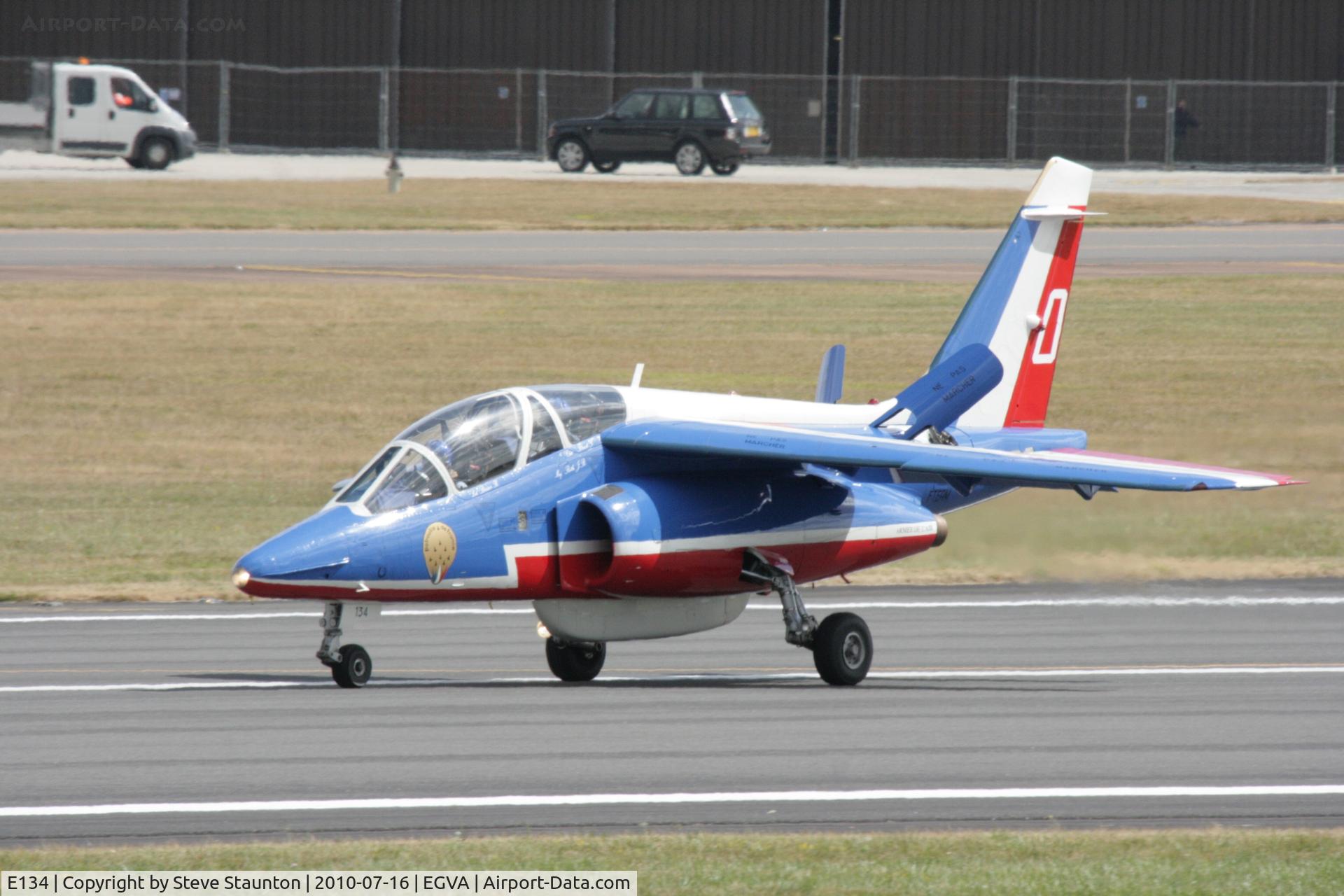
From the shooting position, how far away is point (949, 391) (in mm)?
17031

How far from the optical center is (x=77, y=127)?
5675 centimetres

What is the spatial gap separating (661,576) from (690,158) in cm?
4460

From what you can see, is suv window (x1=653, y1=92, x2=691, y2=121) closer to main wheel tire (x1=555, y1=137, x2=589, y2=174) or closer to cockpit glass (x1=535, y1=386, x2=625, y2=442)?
main wheel tire (x1=555, y1=137, x2=589, y2=174)

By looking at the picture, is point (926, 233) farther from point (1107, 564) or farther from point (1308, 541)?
point (1107, 564)

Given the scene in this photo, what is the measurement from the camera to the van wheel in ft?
187

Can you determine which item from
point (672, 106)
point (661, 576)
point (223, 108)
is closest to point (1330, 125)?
point (672, 106)

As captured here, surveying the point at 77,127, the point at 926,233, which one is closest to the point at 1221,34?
the point at 926,233

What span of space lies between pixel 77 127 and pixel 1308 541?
4256 cm

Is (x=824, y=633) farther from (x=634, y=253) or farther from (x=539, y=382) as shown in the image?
(x=634, y=253)

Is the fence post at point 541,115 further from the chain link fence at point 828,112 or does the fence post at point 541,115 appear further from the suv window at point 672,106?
the suv window at point 672,106

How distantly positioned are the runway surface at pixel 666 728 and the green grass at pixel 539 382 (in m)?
2.19

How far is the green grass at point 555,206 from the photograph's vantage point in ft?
155

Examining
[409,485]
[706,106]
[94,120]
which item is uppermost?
[706,106]

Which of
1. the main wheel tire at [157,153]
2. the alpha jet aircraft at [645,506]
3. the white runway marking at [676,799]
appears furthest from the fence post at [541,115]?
the white runway marking at [676,799]
